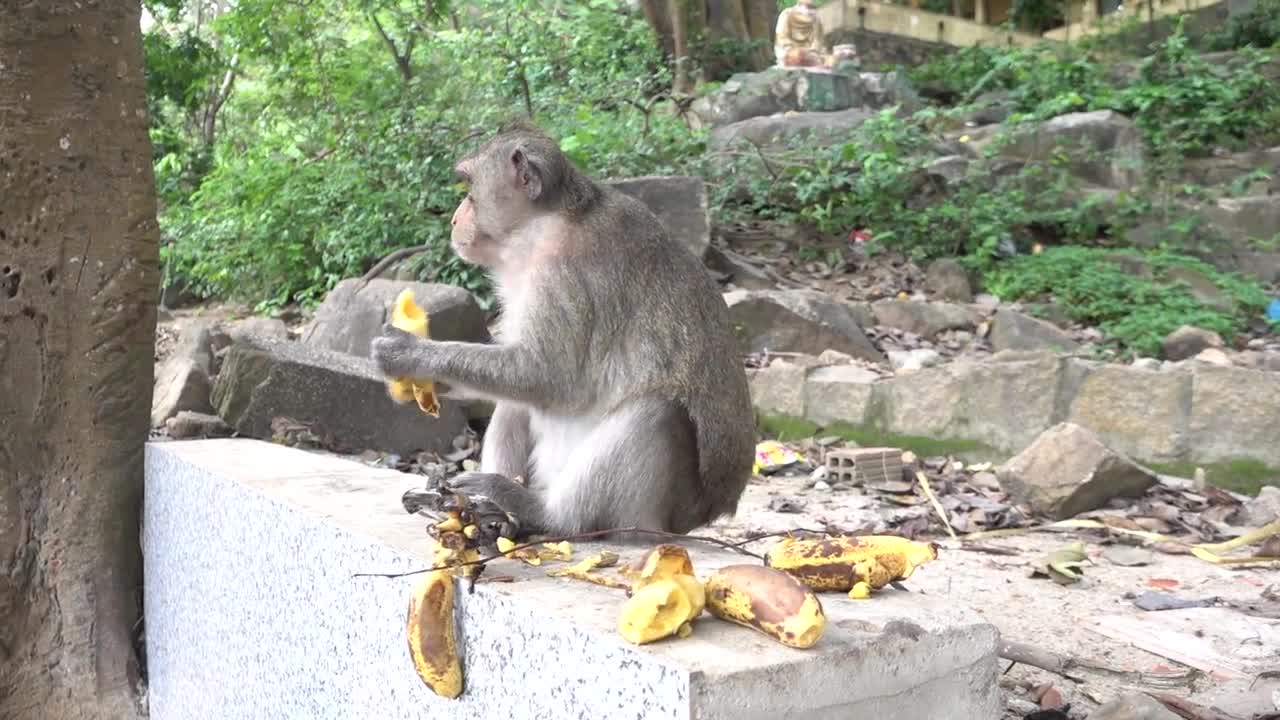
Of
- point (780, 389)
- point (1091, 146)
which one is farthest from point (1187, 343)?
point (1091, 146)

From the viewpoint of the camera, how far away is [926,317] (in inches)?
362

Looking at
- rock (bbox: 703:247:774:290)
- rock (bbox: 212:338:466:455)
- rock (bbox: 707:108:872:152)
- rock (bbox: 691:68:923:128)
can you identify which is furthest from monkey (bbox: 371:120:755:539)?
rock (bbox: 691:68:923:128)

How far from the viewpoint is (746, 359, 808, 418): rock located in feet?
23.6

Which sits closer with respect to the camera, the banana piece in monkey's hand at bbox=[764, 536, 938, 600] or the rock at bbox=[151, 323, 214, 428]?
the banana piece in monkey's hand at bbox=[764, 536, 938, 600]

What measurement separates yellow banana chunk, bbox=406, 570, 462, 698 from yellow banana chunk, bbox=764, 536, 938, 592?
0.65 m

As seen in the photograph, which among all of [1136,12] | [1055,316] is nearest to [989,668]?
[1055,316]

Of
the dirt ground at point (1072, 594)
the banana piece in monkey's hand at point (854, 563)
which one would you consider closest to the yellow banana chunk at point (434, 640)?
the banana piece in monkey's hand at point (854, 563)

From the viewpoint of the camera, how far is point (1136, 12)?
19000mm

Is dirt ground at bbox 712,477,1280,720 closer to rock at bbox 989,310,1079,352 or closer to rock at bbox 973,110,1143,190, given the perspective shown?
rock at bbox 989,310,1079,352

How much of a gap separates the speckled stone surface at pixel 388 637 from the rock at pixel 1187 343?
6.57 meters

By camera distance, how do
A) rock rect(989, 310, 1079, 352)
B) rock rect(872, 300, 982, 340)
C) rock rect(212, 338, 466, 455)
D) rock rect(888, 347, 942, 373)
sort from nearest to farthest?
1. rock rect(212, 338, 466, 455)
2. rock rect(888, 347, 942, 373)
3. rock rect(989, 310, 1079, 352)
4. rock rect(872, 300, 982, 340)

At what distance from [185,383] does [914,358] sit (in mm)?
4746

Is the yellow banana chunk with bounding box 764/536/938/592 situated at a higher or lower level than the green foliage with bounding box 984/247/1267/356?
higher

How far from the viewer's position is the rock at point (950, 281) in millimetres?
9953
